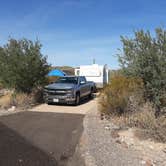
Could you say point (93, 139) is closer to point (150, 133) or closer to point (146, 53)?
point (150, 133)

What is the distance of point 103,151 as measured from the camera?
6.54 meters

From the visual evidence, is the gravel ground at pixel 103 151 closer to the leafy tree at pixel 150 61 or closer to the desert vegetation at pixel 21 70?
the leafy tree at pixel 150 61

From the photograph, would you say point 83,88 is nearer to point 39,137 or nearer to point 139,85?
point 139,85

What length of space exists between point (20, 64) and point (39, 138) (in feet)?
26.1

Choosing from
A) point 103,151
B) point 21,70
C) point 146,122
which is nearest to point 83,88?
point 21,70

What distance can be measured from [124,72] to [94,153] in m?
5.16

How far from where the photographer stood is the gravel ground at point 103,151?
580 centimetres

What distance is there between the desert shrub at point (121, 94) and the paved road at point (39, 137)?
1.52 m

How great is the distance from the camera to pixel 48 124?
10141 mm

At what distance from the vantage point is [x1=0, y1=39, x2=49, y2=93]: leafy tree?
15070mm

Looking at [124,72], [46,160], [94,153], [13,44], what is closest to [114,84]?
[124,72]

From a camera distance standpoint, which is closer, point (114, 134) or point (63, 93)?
point (114, 134)

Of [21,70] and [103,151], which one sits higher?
[21,70]

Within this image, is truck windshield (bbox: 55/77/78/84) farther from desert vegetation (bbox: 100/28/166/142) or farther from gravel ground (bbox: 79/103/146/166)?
gravel ground (bbox: 79/103/146/166)
